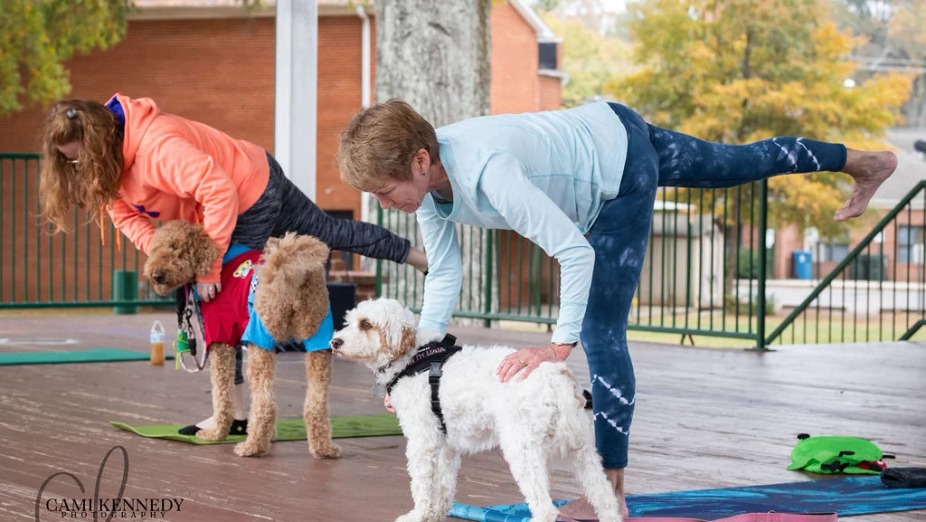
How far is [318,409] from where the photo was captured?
4.58 meters

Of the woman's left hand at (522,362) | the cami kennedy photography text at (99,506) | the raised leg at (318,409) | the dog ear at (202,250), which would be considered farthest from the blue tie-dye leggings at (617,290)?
the dog ear at (202,250)

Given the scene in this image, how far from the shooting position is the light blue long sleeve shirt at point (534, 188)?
3.06 meters

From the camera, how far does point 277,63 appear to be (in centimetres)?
845

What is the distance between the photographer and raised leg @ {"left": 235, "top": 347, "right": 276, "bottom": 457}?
459cm

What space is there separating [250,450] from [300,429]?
699 millimetres

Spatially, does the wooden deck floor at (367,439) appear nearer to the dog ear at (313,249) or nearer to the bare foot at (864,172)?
the dog ear at (313,249)

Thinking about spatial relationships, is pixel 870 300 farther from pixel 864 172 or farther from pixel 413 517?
pixel 413 517

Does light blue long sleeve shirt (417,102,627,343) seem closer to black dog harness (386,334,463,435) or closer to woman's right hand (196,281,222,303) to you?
black dog harness (386,334,463,435)

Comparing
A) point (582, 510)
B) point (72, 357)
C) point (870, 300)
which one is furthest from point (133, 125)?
point (870, 300)

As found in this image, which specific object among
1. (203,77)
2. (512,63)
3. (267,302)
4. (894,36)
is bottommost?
(267,302)

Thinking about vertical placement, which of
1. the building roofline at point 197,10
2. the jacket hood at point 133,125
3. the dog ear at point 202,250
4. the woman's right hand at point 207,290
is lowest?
the woman's right hand at point 207,290

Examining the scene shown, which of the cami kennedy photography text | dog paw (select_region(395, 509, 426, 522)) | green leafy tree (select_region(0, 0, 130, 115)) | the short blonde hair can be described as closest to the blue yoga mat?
dog paw (select_region(395, 509, 426, 522))

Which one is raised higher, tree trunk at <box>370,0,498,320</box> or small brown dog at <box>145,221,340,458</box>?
tree trunk at <box>370,0,498,320</box>

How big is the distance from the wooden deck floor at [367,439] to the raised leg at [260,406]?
2.9 inches
